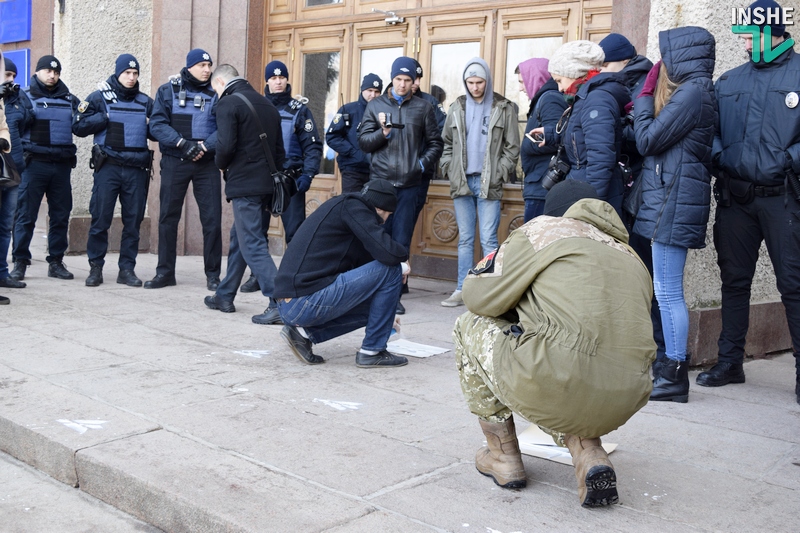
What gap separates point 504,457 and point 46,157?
6.42 metres

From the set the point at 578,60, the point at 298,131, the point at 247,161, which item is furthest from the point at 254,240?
the point at 578,60

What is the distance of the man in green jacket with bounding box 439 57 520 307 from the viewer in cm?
779

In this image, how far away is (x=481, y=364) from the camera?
136 inches

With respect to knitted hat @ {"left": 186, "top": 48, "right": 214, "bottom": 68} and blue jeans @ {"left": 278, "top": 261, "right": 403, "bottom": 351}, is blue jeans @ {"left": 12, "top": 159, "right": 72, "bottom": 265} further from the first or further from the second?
blue jeans @ {"left": 278, "top": 261, "right": 403, "bottom": 351}

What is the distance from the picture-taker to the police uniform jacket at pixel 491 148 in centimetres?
779

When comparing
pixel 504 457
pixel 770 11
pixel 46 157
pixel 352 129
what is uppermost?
pixel 770 11

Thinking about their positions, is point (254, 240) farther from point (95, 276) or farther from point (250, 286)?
point (95, 276)

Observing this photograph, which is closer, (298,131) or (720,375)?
(720,375)

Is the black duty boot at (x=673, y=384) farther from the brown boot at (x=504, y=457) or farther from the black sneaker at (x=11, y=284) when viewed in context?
the black sneaker at (x=11, y=284)

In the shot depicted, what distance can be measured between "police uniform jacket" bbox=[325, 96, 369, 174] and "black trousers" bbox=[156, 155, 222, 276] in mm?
1131

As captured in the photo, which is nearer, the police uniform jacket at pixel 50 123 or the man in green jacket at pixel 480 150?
the man in green jacket at pixel 480 150

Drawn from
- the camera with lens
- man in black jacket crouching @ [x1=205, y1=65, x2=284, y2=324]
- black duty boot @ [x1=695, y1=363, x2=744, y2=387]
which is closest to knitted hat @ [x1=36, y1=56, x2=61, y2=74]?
man in black jacket crouching @ [x1=205, y1=65, x2=284, y2=324]

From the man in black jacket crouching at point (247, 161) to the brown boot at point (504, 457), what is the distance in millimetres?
3502

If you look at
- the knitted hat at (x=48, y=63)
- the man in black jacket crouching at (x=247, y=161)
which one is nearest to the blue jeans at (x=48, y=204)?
the knitted hat at (x=48, y=63)
